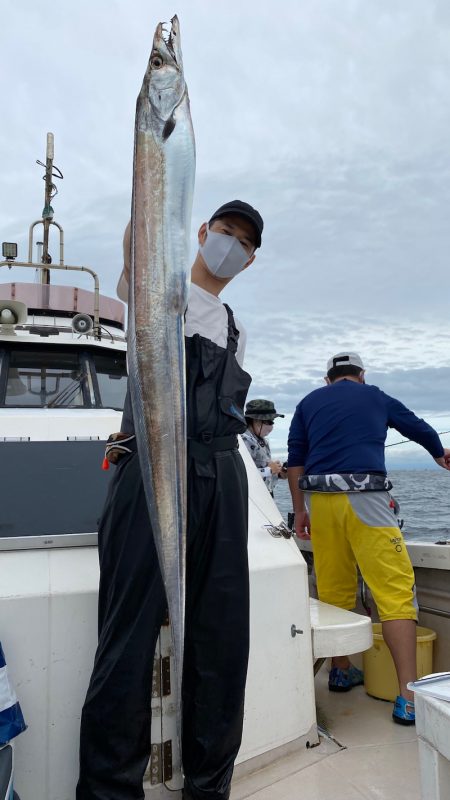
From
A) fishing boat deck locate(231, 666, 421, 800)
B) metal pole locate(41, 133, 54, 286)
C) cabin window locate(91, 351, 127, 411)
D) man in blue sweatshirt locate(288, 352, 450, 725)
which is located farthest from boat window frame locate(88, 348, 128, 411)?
metal pole locate(41, 133, 54, 286)

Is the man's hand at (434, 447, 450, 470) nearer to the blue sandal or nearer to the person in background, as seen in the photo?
the blue sandal

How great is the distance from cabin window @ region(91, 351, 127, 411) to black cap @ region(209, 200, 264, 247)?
257cm

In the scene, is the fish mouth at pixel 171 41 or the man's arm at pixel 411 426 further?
the man's arm at pixel 411 426

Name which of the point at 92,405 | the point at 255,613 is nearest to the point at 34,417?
the point at 92,405

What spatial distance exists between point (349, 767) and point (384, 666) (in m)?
1.01

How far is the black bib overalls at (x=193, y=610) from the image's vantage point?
2074 mm

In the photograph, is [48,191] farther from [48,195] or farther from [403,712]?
[403,712]

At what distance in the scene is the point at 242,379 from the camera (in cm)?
232

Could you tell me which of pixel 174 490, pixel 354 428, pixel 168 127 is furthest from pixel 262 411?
pixel 168 127

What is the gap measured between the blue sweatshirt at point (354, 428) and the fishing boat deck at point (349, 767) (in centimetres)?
149

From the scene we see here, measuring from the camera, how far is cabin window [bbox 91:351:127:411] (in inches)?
187

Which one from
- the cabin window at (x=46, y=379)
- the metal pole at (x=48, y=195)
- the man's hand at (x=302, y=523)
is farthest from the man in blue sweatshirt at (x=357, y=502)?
the metal pole at (x=48, y=195)

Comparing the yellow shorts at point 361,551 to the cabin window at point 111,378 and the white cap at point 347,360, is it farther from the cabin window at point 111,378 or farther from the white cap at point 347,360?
the cabin window at point 111,378

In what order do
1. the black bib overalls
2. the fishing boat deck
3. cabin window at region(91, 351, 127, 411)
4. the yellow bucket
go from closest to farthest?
the black bib overalls, the fishing boat deck, the yellow bucket, cabin window at region(91, 351, 127, 411)
